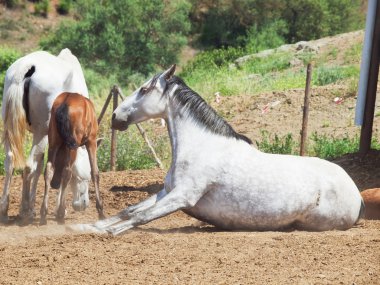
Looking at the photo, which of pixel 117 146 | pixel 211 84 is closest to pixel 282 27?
pixel 211 84

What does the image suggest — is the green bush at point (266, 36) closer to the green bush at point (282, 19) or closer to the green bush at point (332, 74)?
the green bush at point (282, 19)

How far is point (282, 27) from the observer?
52594 millimetres

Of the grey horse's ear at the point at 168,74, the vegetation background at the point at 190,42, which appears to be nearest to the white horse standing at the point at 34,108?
the grey horse's ear at the point at 168,74

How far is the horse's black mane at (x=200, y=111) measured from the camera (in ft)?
27.8

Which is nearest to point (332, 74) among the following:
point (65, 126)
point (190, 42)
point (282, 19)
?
point (65, 126)

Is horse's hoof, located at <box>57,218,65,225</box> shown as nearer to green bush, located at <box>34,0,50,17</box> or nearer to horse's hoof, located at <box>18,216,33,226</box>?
horse's hoof, located at <box>18,216,33,226</box>

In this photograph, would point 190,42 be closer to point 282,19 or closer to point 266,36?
point 282,19

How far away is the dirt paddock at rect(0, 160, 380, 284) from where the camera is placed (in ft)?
20.7

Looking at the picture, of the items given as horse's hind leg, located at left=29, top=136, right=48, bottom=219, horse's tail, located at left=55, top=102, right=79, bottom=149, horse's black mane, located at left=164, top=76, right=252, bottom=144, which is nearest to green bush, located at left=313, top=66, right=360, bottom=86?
horse's hind leg, located at left=29, top=136, right=48, bottom=219

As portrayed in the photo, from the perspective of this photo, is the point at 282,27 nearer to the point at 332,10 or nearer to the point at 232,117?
the point at 332,10

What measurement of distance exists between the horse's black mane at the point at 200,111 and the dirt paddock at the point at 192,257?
100 centimetres

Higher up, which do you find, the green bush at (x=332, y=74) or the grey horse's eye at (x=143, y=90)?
the green bush at (x=332, y=74)

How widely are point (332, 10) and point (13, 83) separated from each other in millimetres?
46564

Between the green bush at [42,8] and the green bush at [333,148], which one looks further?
the green bush at [42,8]
